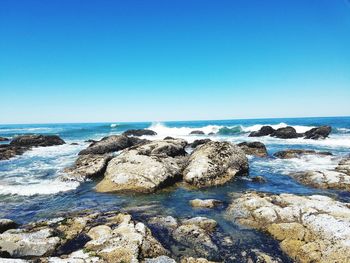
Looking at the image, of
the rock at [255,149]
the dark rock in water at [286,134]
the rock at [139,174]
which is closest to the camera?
the rock at [139,174]

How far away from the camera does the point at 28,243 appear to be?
661cm

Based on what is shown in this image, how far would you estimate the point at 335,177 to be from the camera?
12.5m

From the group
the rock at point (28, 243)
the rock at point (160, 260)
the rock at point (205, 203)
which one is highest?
the rock at point (28, 243)

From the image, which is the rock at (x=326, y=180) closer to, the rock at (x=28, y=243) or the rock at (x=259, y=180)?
the rock at (x=259, y=180)

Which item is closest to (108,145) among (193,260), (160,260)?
(160,260)

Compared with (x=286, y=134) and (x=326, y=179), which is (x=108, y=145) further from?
(x=286, y=134)

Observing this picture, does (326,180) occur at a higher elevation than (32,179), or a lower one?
higher

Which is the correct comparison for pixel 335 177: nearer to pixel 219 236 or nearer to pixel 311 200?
pixel 311 200

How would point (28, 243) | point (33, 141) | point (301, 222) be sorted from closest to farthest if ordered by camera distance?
point (28, 243) → point (301, 222) → point (33, 141)

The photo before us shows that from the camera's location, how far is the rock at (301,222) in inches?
249

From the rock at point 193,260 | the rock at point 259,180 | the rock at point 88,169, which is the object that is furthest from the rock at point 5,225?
the rock at point 259,180

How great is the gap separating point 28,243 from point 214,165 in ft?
28.6

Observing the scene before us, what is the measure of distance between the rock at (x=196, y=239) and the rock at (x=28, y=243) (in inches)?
114

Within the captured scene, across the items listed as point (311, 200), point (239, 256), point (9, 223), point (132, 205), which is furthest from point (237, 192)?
point (9, 223)
